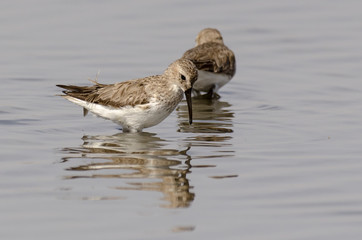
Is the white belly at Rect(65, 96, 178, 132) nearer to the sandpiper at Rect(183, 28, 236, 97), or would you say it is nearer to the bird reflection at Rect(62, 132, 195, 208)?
the bird reflection at Rect(62, 132, 195, 208)

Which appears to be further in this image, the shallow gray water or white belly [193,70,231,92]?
white belly [193,70,231,92]

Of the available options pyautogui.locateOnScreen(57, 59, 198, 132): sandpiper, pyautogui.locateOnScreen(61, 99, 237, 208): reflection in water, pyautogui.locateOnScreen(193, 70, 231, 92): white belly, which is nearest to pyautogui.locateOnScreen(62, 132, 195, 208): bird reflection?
pyautogui.locateOnScreen(61, 99, 237, 208): reflection in water

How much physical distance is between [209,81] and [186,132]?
11.3ft

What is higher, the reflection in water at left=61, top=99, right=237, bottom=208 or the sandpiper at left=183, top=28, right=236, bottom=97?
the sandpiper at left=183, top=28, right=236, bottom=97

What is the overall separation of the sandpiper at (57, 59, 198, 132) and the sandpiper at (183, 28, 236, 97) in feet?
12.0

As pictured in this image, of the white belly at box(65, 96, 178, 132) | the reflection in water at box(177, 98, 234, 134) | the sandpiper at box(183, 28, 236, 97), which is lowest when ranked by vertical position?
the reflection in water at box(177, 98, 234, 134)

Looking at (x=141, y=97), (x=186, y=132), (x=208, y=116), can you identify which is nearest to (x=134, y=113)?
(x=141, y=97)

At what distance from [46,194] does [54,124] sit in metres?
4.08

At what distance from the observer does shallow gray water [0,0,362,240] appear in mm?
8609

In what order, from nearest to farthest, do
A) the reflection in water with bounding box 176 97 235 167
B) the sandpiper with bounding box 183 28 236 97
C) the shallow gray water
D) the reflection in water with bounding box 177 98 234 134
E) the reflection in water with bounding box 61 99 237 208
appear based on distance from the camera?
the shallow gray water → the reflection in water with bounding box 61 99 237 208 → the reflection in water with bounding box 176 97 235 167 → the reflection in water with bounding box 177 98 234 134 → the sandpiper with bounding box 183 28 236 97

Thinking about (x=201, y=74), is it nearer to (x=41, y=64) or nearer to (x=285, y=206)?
(x=41, y=64)

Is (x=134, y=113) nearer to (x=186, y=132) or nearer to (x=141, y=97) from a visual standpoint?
(x=141, y=97)

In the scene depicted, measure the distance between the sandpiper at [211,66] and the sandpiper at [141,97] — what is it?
366 centimetres

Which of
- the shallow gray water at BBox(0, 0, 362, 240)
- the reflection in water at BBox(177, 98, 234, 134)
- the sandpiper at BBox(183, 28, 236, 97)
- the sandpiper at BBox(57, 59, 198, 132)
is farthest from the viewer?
the sandpiper at BBox(183, 28, 236, 97)
